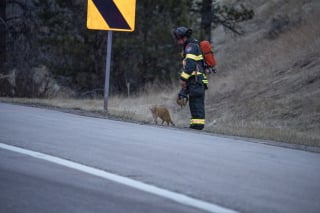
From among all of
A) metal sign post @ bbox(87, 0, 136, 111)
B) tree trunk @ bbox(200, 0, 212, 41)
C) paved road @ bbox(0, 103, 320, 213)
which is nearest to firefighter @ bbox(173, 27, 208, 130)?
paved road @ bbox(0, 103, 320, 213)

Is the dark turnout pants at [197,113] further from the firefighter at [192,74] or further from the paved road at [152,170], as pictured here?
the paved road at [152,170]

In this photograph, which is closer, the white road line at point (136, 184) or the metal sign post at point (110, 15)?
the white road line at point (136, 184)

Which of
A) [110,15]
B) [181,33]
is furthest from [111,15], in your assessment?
[181,33]

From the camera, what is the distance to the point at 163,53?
2833 cm

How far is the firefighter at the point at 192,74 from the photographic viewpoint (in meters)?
11.9

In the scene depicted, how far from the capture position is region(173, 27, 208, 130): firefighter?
39.1 feet

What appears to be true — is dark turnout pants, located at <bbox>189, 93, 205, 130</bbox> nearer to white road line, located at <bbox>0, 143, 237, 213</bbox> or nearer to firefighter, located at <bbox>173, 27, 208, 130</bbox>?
firefighter, located at <bbox>173, 27, 208, 130</bbox>

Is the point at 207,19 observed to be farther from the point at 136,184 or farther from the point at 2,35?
the point at 136,184

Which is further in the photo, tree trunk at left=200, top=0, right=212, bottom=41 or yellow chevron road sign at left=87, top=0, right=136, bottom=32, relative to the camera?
tree trunk at left=200, top=0, right=212, bottom=41

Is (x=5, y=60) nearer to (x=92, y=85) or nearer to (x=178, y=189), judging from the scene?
(x=92, y=85)

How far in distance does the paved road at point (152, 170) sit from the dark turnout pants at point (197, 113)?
171 centimetres

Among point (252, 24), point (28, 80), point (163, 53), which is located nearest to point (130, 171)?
point (28, 80)

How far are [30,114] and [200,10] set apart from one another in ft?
58.8

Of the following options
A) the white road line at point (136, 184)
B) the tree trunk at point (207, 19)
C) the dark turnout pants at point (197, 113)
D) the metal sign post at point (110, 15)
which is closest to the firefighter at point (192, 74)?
the dark turnout pants at point (197, 113)
